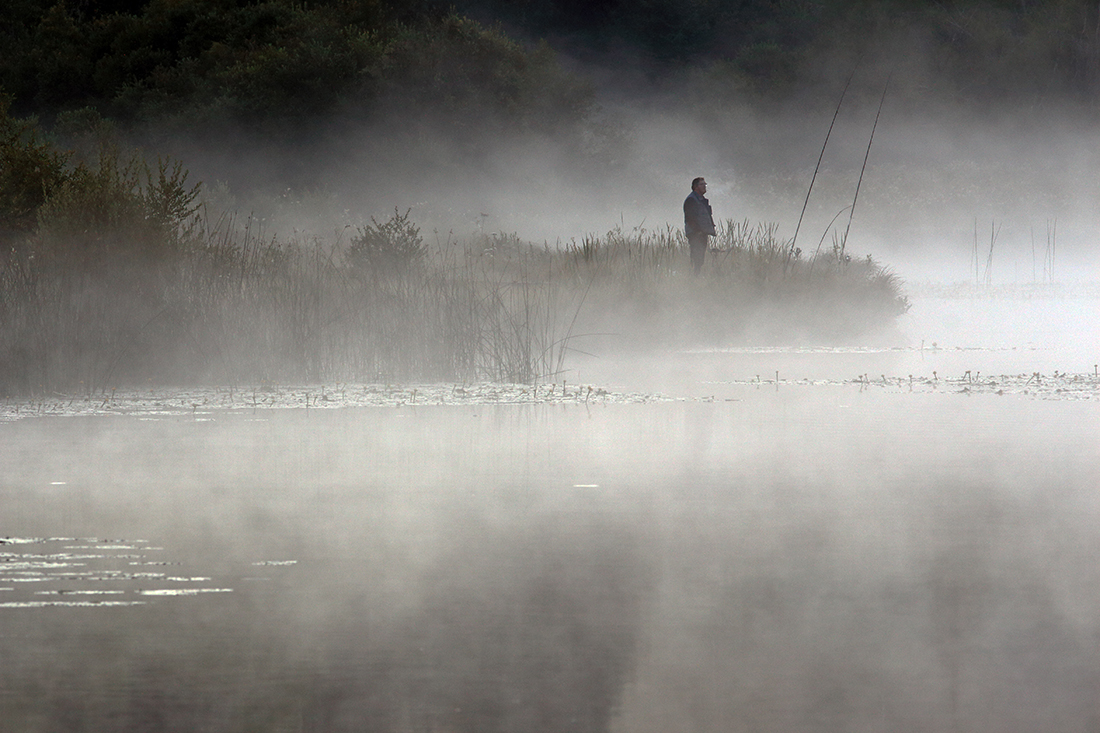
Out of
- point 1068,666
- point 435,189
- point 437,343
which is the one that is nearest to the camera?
point 1068,666

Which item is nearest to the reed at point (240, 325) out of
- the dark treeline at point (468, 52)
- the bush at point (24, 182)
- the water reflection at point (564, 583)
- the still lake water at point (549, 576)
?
the bush at point (24, 182)

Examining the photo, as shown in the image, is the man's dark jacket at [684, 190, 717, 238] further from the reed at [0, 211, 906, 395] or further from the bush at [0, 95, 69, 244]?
the bush at [0, 95, 69, 244]

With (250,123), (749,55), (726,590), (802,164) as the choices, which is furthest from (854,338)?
(749,55)

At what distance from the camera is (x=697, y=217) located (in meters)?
15.4

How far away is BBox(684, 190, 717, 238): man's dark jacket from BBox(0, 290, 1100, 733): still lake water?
7.82m

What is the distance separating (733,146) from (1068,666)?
40.0 meters

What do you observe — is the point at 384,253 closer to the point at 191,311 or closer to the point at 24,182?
the point at 24,182

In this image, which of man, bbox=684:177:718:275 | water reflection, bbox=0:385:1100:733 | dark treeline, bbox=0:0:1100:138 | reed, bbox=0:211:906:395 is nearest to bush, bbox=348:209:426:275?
reed, bbox=0:211:906:395

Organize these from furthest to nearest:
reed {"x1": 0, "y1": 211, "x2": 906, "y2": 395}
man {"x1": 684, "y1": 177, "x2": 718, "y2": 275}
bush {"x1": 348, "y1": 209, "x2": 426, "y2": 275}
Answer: man {"x1": 684, "y1": 177, "x2": 718, "y2": 275} → bush {"x1": 348, "y1": 209, "x2": 426, "y2": 275} → reed {"x1": 0, "y1": 211, "x2": 906, "y2": 395}

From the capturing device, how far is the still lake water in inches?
121

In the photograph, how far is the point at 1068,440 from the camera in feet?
23.2

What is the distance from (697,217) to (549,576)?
1148 cm

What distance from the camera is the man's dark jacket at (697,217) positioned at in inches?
605

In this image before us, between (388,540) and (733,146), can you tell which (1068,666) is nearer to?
(388,540)
